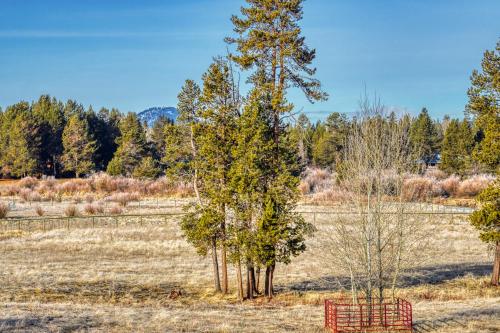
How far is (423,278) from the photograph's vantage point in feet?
114

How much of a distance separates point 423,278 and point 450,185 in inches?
2251

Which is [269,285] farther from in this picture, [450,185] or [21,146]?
[21,146]

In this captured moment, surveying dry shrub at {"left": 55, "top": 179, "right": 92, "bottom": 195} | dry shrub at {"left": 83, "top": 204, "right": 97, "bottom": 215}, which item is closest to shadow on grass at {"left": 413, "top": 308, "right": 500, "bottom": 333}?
dry shrub at {"left": 83, "top": 204, "right": 97, "bottom": 215}

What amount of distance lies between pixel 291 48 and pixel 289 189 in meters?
6.80

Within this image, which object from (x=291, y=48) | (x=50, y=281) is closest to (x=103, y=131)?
(x=50, y=281)

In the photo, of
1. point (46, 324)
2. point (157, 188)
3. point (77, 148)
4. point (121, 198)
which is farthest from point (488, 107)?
point (77, 148)

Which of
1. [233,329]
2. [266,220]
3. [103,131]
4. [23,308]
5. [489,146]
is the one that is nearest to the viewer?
[233,329]

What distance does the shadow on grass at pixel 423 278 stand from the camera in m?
32.2

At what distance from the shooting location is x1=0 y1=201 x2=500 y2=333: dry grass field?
21.5m

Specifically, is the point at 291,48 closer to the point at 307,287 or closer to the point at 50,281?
the point at 307,287

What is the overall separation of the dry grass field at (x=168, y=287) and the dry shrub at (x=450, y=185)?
114 ft

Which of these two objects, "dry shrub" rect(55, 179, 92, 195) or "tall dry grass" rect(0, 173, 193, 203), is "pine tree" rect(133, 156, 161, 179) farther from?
"dry shrub" rect(55, 179, 92, 195)

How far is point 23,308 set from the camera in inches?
955

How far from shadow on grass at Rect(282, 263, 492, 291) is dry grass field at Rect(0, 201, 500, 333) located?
6 cm
